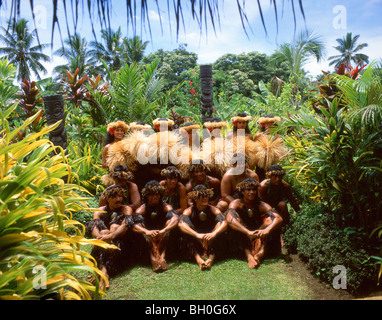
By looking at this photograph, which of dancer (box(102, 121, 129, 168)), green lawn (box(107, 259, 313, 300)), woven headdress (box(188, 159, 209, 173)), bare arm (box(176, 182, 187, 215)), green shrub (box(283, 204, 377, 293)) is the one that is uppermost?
dancer (box(102, 121, 129, 168))

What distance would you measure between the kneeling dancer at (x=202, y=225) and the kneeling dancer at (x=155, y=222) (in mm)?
173

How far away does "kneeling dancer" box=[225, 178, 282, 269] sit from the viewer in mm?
3273

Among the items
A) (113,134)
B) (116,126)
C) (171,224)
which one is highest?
(116,126)

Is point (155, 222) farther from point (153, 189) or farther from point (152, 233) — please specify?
point (153, 189)

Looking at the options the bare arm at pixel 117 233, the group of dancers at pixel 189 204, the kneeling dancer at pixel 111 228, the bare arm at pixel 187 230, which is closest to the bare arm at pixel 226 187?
the group of dancers at pixel 189 204

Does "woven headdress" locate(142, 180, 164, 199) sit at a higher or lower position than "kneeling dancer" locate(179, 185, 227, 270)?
higher

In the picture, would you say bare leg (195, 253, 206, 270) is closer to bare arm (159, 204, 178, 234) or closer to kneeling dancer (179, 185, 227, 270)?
kneeling dancer (179, 185, 227, 270)

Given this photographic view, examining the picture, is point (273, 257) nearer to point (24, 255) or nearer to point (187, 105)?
point (24, 255)

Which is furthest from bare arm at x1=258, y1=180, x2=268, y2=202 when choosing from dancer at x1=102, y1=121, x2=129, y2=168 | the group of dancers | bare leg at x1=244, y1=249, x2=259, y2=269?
dancer at x1=102, y1=121, x2=129, y2=168

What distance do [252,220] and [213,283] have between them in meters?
0.98

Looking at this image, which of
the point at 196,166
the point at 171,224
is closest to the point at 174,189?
the point at 196,166

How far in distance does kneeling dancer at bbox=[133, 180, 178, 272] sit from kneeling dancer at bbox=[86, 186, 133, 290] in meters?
0.14

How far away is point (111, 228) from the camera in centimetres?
318
